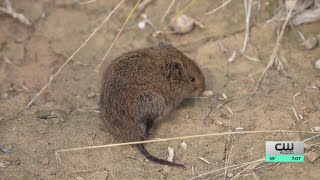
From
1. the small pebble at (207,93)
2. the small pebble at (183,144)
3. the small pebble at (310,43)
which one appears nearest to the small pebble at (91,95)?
the small pebble at (207,93)

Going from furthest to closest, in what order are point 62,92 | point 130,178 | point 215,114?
point 62,92 < point 215,114 < point 130,178

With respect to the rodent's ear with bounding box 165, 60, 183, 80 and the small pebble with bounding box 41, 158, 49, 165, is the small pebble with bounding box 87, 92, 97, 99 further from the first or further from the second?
the small pebble with bounding box 41, 158, 49, 165

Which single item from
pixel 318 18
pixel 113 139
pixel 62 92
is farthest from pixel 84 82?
pixel 318 18

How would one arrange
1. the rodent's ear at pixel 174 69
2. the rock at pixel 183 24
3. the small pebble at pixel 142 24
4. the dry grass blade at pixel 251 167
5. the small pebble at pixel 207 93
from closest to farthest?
the dry grass blade at pixel 251 167 < the rodent's ear at pixel 174 69 < the small pebble at pixel 207 93 < the rock at pixel 183 24 < the small pebble at pixel 142 24

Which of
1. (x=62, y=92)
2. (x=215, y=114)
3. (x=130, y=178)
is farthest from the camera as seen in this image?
(x=62, y=92)

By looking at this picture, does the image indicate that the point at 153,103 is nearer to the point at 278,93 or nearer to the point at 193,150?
the point at 193,150

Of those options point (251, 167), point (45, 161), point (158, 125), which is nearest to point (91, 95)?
point (158, 125)

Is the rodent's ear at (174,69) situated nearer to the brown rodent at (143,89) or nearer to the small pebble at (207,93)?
the brown rodent at (143,89)
